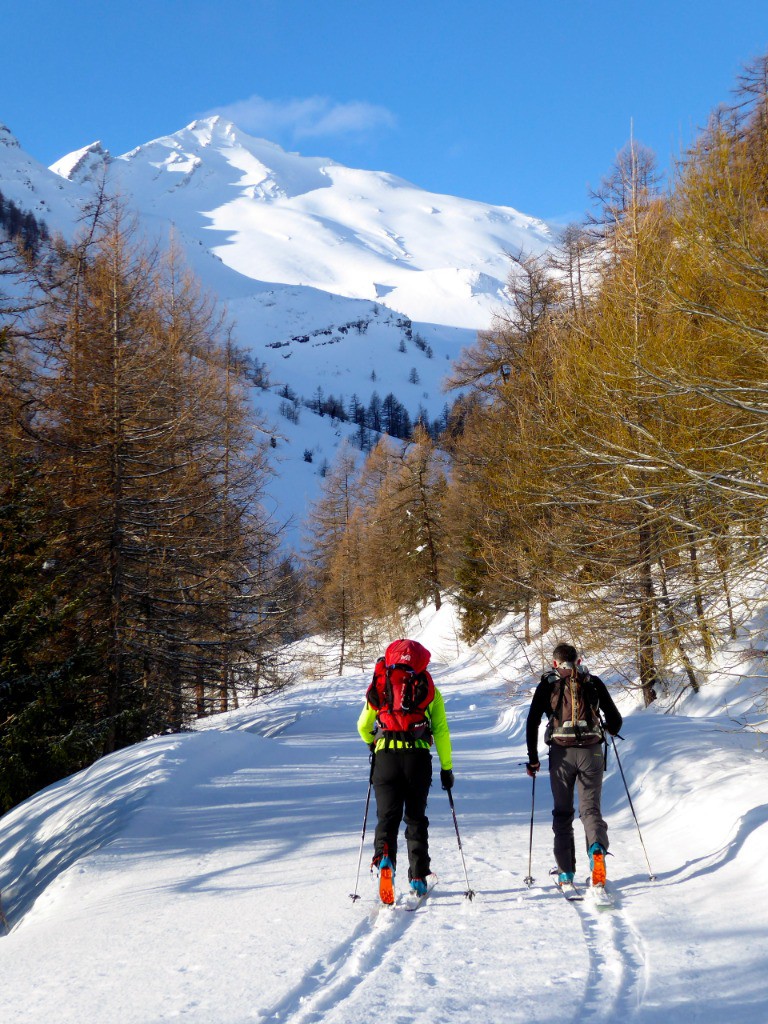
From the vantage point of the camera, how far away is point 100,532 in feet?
46.1

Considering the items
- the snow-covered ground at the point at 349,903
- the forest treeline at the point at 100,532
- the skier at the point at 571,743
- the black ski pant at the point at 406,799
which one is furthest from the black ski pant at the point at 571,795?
the forest treeline at the point at 100,532

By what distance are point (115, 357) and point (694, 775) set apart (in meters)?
12.3

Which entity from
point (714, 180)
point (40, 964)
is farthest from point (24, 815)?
point (714, 180)

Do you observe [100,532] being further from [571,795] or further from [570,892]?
[570,892]

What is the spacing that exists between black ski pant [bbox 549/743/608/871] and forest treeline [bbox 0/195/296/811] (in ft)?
26.6

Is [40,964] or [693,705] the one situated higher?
[40,964]

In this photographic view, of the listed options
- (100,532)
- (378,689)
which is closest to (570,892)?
(378,689)

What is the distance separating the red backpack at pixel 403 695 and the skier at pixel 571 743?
0.86 metres

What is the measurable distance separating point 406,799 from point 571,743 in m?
1.37

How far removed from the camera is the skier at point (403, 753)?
5332 mm

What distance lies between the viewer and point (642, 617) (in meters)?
10.6

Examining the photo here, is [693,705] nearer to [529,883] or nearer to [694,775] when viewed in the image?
[694,775]

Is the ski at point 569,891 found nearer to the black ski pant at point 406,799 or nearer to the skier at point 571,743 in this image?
the skier at point 571,743

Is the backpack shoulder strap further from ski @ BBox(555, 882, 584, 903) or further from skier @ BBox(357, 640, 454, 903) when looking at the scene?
ski @ BBox(555, 882, 584, 903)
